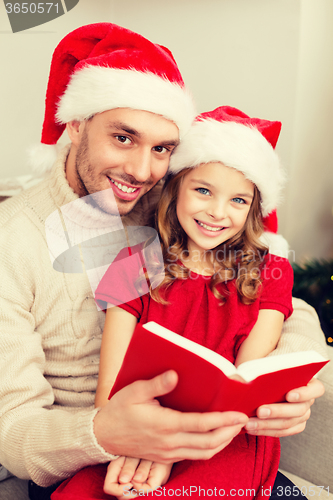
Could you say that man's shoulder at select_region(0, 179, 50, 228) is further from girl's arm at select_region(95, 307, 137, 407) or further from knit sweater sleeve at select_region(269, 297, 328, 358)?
knit sweater sleeve at select_region(269, 297, 328, 358)

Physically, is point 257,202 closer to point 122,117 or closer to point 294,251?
point 122,117

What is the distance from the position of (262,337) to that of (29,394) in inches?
23.8

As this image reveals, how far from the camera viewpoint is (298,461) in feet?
3.83

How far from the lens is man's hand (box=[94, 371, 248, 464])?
2.11 feet

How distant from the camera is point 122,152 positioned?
105 cm

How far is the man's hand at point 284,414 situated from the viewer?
0.76 metres

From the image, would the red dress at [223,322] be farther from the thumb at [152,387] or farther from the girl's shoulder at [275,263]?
the thumb at [152,387]

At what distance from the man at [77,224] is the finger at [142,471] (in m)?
0.11

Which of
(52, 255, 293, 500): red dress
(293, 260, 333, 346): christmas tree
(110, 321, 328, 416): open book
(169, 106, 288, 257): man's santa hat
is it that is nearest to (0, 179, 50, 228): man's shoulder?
(52, 255, 293, 500): red dress

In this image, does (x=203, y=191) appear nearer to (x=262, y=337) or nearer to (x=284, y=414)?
(x=262, y=337)

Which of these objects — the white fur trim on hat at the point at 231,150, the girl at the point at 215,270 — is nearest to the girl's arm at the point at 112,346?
the girl at the point at 215,270

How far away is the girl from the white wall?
24.5 inches

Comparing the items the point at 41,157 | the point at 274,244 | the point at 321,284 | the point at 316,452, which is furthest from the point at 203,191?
the point at 321,284

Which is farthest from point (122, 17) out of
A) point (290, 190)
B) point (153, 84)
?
point (290, 190)
